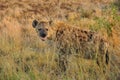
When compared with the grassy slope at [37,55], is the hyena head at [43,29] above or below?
above

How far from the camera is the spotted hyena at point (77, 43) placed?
18.2 ft

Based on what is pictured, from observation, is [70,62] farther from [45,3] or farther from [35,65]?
[45,3]

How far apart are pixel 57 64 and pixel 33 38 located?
160 centimetres

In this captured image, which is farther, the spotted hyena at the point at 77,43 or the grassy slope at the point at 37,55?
the spotted hyena at the point at 77,43

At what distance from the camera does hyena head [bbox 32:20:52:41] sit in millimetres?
6500

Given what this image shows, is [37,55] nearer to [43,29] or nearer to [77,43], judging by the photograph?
[77,43]

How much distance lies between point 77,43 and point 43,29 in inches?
45.1

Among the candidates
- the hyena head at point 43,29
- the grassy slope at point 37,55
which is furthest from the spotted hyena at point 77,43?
the grassy slope at point 37,55

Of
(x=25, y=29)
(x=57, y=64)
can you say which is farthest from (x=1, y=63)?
(x=25, y=29)

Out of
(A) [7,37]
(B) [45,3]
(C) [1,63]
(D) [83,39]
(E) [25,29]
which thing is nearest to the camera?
(C) [1,63]

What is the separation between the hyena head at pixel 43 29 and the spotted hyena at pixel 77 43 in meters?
0.02

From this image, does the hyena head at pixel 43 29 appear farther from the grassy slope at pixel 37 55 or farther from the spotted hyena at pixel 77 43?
the grassy slope at pixel 37 55

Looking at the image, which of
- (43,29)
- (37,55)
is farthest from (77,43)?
(43,29)

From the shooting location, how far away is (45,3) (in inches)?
489
